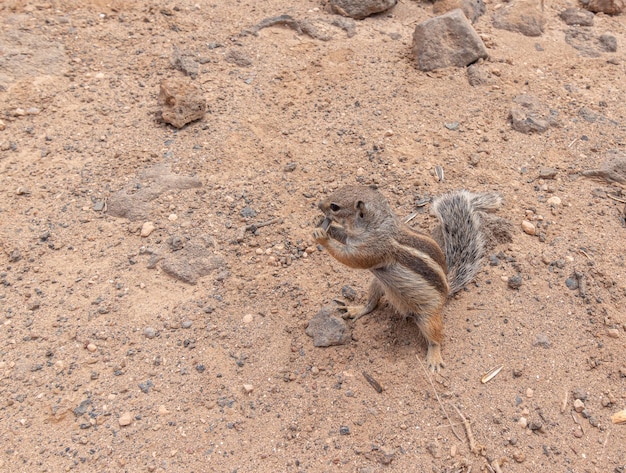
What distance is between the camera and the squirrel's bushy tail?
364cm

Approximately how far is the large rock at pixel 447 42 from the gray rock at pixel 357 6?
843mm

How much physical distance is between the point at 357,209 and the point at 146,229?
1728 millimetres

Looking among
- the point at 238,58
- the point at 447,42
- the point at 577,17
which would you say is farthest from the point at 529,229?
the point at 577,17

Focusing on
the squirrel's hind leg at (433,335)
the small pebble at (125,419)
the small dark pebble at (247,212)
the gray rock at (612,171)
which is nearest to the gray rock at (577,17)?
the gray rock at (612,171)

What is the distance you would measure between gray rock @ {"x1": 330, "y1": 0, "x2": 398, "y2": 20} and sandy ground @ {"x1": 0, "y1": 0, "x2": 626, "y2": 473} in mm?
147

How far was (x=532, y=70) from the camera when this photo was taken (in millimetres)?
5559

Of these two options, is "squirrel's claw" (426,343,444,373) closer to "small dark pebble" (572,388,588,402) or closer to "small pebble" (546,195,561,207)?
"small dark pebble" (572,388,588,402)

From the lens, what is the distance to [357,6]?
6.07 meters

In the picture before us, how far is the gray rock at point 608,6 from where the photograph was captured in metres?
6.36

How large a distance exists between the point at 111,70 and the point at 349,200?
133 inches

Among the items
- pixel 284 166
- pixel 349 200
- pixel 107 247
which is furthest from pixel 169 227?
pixel 349 200

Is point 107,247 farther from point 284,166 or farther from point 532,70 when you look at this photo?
point 532,70

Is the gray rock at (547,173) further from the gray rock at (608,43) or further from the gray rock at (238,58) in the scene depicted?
the gray rock at (238,58)

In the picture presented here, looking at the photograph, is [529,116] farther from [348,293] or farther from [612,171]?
[348,293]
